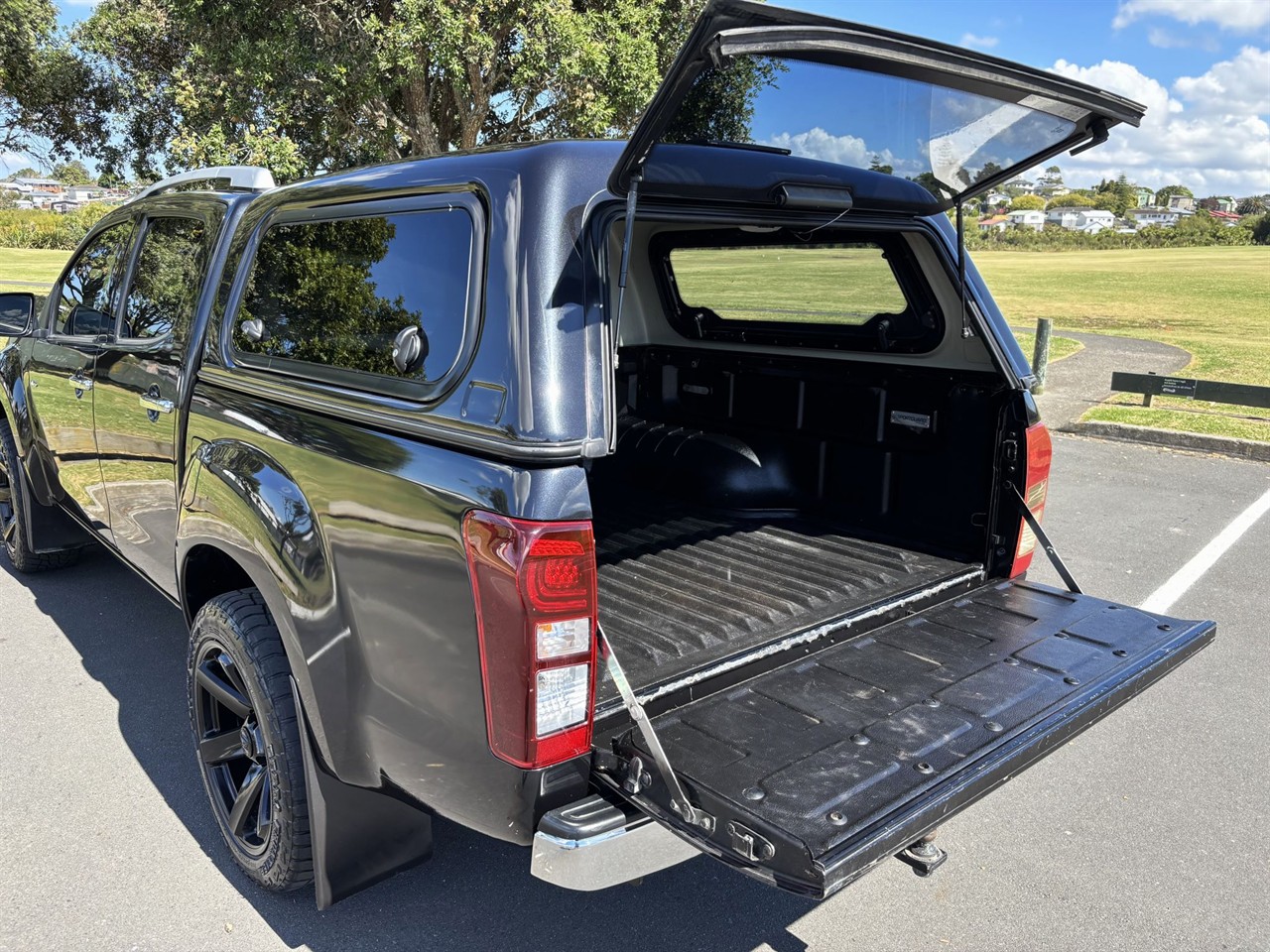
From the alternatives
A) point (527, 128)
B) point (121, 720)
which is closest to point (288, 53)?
point (527, 128)

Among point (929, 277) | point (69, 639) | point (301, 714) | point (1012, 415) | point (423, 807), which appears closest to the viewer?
point (423, 807)

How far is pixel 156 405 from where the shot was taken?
3.21 m

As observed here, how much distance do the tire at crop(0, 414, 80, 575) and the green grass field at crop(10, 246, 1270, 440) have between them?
3528mm

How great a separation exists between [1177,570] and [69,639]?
19.0ft

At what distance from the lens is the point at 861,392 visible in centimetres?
385

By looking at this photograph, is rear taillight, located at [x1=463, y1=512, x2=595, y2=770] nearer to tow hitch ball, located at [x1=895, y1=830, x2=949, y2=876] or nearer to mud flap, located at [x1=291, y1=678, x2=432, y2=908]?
mud flap, located at [x1=291, y1=678, x2=432, y2=908]

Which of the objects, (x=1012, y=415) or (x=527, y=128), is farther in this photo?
(x=527, y=128)

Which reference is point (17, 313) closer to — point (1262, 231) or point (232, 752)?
point (232, 752)

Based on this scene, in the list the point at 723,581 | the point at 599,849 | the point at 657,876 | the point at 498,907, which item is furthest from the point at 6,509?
the point at 599,849

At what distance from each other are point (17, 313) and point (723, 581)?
144 inches

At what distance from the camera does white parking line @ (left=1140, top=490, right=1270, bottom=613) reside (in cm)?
492

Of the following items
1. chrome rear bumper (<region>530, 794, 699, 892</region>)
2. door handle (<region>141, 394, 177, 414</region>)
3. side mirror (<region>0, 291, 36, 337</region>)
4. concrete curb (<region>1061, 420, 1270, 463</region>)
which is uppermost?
side mirror (<region>0, 291, 36, 337</region>)

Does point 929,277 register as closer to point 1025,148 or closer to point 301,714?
point 1025,148

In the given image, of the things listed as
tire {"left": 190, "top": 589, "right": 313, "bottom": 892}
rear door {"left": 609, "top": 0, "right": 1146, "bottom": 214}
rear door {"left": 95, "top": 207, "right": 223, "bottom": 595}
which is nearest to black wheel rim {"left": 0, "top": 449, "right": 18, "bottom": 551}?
rear door {"left": 95, "top": 207, "right": 223, "bottom": 595}
